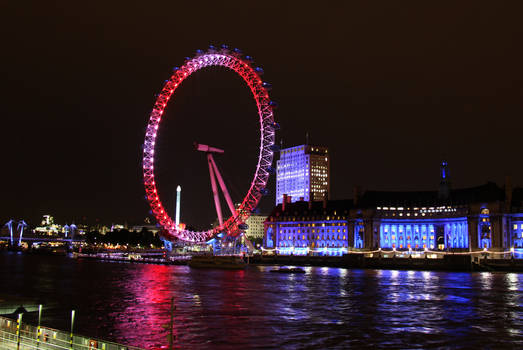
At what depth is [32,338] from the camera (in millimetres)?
20625

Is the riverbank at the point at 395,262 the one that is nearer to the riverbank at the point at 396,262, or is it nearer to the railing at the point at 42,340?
the riverbank at the point at 396,262

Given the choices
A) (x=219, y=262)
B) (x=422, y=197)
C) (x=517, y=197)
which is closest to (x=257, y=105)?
(x=219, y=262)

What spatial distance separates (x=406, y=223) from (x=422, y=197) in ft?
35.7

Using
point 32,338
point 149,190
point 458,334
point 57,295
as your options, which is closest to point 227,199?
point 149,190

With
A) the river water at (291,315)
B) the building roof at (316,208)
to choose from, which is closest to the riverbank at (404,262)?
the building roof at (316,208)

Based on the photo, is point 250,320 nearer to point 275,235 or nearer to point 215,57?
point 215,57

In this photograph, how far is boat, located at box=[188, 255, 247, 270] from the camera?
117 m

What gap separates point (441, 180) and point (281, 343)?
141064 mm

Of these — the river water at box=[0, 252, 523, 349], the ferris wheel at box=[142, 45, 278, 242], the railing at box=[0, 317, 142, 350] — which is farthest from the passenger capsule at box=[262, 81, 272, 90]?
the railing at box=[0, 317, 142, 350]

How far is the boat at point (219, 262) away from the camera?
384 ft

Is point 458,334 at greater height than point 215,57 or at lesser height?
lesser

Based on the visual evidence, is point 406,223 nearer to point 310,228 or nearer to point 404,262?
point 310,228

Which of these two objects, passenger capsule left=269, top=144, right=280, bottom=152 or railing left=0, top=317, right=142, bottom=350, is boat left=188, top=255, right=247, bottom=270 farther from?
railing left=0, top=317, right=142, bottom=350

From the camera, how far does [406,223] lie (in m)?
159
